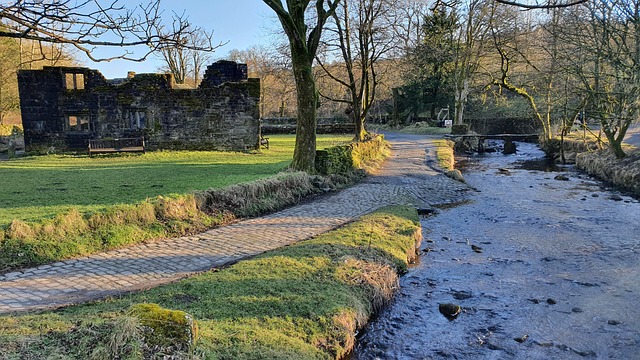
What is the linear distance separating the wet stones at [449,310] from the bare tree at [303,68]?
7.96 meters

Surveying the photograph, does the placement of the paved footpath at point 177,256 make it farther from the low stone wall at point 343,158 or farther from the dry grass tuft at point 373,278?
the dry grass tuft at point 373,278

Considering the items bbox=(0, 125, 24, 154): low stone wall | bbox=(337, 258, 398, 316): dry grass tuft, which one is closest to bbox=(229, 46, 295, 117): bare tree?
bbox=(0, 125, 24, 154): low stone wall

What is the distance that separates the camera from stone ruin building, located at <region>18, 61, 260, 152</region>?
71.1ft

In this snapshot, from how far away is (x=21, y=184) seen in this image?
1223 centimetres

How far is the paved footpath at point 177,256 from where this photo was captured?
19.2ft

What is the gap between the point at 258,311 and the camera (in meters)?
5.43

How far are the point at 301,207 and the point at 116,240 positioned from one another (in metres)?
5.05

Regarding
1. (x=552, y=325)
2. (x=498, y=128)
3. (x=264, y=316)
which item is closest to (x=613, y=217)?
(x=552, y=325)

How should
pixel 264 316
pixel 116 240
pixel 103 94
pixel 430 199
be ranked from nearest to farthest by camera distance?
1. pixel 264 316
2. pixel 116 240
3. pixel 430 199
4. pixel 103 94

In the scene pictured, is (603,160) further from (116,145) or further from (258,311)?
(116,145)

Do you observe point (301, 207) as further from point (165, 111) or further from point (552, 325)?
point (165, 111)

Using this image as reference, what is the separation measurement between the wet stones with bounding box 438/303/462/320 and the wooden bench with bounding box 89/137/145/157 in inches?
692

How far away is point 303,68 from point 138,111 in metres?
12.0

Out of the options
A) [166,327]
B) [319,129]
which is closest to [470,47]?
[319,129]
